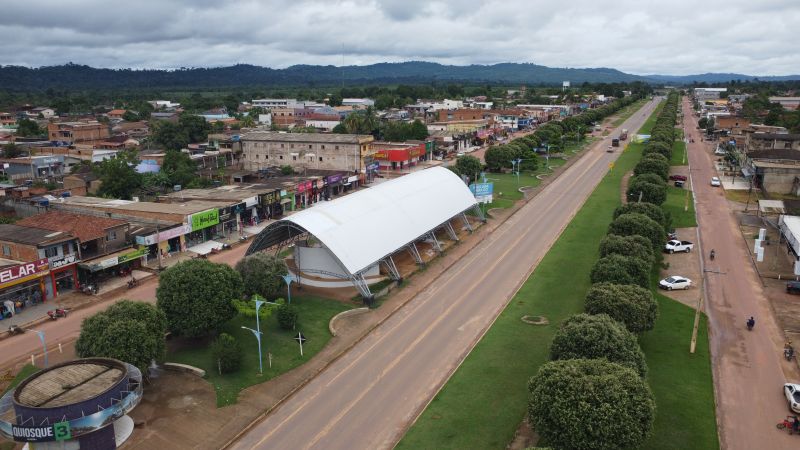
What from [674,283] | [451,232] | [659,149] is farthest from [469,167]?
[674,283]

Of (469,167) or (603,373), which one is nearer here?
(603,373)

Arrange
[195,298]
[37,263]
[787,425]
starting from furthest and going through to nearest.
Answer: [37,263]
[195,298]
[787,425]

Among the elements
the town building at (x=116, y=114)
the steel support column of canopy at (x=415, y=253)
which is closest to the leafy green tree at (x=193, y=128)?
the town building at (x=116, y=114)

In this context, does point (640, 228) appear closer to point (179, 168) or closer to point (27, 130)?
point (179, 168)

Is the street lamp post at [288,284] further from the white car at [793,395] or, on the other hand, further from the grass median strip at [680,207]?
the grass median strip at [680,207]

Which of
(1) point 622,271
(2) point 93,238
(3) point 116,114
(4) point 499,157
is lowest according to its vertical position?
(1) point 622,271

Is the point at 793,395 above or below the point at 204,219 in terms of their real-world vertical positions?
below
